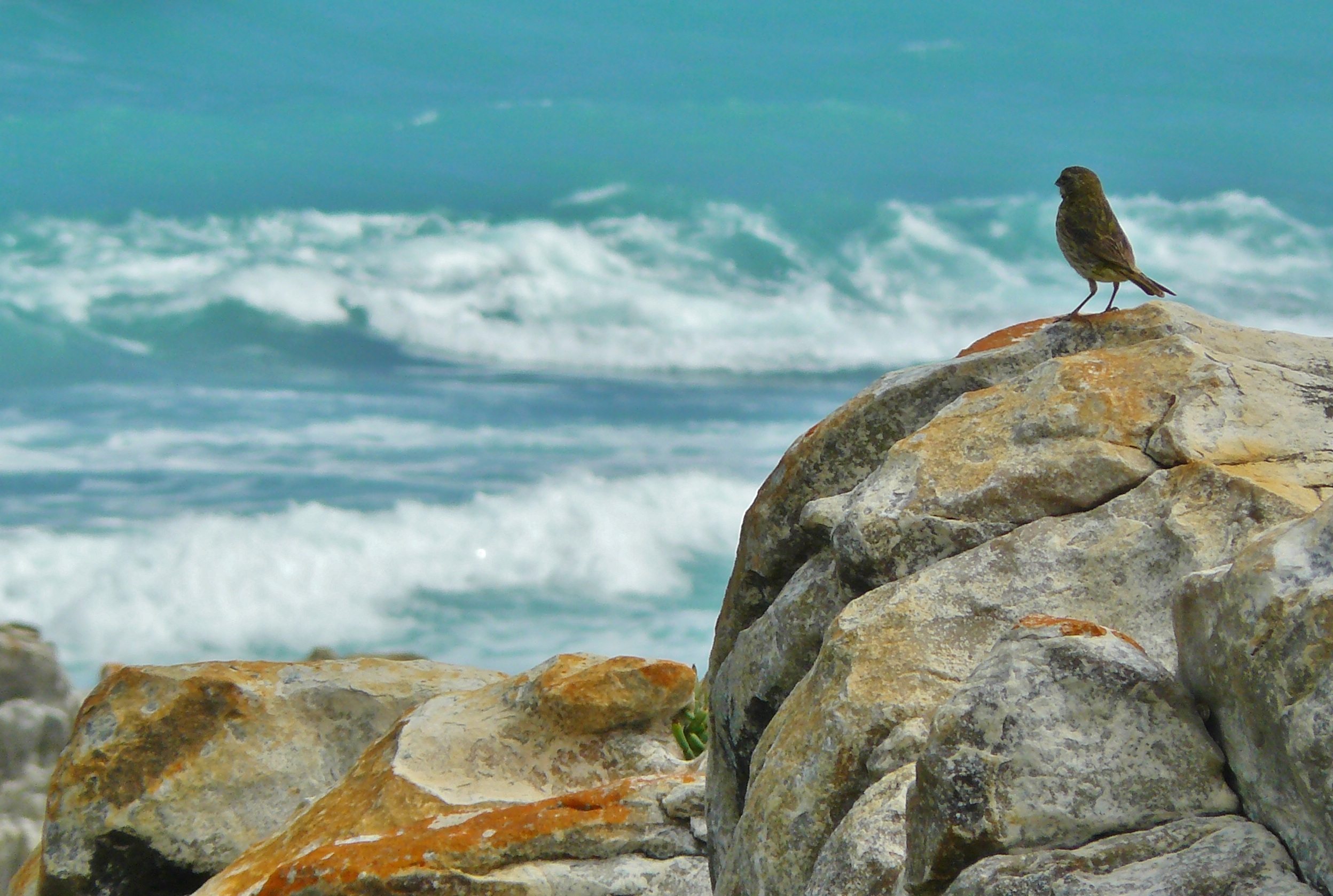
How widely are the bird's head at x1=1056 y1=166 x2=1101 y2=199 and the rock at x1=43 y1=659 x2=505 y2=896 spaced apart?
730 cm

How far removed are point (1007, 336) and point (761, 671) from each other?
9.06ft

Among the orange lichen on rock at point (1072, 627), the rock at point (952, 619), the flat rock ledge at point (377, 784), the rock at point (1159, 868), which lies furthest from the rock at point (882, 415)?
the rock at point (1159, 868)

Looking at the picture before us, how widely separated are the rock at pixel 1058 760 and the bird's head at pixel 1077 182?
5.64m

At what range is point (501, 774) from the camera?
9094 mm

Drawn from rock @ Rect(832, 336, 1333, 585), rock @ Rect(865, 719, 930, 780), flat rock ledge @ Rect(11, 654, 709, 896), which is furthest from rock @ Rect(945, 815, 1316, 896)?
flat rock ledge @ Rect(11, 654, 709, 896)

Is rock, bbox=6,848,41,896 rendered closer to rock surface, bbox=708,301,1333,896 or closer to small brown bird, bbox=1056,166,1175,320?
rock surface, bbox=708,301,1333,896

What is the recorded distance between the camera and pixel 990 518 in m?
5.56

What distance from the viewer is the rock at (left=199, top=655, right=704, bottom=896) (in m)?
7.78

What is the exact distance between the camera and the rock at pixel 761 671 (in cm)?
629

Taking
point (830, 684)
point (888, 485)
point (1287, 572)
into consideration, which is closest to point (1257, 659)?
point (1287, 572)

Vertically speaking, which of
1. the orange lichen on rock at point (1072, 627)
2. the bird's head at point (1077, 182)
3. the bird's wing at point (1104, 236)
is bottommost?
the orange lichen on rock at point (1072, 627)

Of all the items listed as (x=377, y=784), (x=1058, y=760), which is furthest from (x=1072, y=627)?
(x=377, y=784)

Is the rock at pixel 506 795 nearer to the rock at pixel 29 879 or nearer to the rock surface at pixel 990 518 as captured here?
the rock surface at pixel 990 518

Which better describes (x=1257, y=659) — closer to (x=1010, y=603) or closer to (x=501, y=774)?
(x=1010, y=603)
